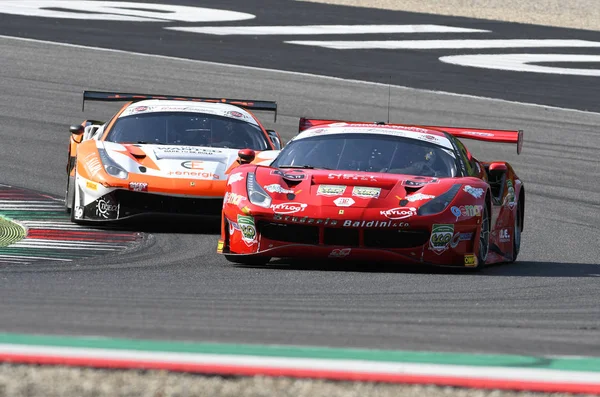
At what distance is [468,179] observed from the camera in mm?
8703

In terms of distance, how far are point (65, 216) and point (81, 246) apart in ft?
5.76

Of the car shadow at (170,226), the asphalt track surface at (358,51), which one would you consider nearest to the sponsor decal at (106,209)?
the car shadow at (170,226)

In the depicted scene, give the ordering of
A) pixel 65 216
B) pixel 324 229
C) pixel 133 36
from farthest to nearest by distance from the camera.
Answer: pixel 133 36 → pixel 65 216 → pixel 324 229

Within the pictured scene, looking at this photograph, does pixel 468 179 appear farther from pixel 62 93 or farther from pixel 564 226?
pixel 62 93

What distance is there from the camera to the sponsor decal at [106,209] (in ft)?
34.0

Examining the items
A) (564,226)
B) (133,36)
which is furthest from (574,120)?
(133,36)

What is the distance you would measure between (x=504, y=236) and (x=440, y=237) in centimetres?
135

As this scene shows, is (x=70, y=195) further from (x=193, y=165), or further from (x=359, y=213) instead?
(x=359, y=213)

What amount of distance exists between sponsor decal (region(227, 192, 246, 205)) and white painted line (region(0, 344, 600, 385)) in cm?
391

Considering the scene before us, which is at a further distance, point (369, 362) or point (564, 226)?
point (564, 226)

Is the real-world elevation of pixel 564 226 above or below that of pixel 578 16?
below

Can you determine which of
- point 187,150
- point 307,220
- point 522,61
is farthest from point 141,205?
point 522,61

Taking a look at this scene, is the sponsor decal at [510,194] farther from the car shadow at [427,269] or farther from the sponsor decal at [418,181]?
the sponsor decal at [418,181]

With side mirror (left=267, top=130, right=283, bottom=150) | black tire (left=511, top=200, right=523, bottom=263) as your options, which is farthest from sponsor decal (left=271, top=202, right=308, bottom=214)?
side mirror (left=267, top=130, right=283, bottom=150)
